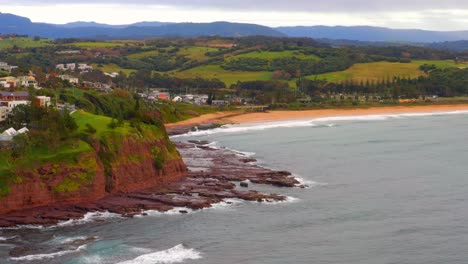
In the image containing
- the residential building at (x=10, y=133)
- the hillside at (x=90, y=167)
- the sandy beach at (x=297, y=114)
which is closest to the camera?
the hillside at (x=90, y=167)

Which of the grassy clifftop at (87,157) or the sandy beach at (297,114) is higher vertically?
the grassy clifftop at (87,157)

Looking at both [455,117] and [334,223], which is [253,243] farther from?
[455,117]

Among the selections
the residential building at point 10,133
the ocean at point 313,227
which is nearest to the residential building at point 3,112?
the residential building at point 10,133

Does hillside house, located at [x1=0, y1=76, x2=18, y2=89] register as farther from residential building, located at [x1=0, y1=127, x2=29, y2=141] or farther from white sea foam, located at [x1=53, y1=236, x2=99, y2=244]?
white sea foam, located at [x1=53, y1=236, x2=99, y2=244]

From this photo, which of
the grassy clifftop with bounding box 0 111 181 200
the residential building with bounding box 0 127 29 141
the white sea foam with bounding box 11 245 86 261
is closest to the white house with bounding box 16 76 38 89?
the grassy clifftop with bounding box 0 111 181 200

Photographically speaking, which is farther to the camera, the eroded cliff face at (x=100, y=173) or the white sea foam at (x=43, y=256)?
the eroded cliff face at (x=100, y=173)

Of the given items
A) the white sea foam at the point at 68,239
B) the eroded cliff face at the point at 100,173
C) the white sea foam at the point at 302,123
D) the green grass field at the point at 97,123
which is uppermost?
the green grass field at the point at 97,123

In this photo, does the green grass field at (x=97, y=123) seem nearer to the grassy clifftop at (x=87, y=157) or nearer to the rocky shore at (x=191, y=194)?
the grassy clifftop at (x=87, y=157)
